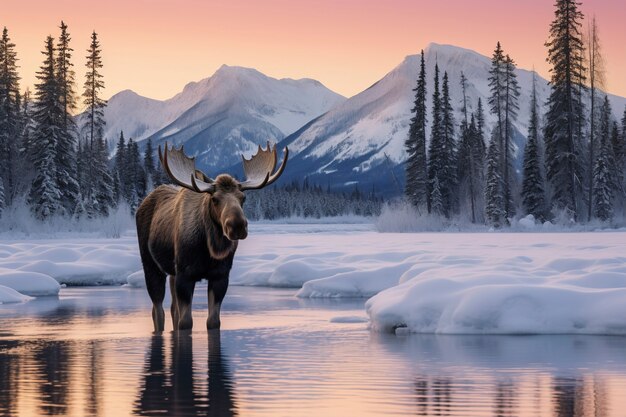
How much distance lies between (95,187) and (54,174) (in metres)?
10.8

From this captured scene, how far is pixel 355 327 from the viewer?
14984mm

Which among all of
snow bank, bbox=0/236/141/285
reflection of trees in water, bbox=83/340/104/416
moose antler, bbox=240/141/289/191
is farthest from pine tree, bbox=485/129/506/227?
reflection of trees in water, bbox=83/340/104/416

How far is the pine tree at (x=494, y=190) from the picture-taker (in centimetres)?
6944

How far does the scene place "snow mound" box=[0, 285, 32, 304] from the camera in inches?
824

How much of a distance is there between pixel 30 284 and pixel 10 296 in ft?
7.16

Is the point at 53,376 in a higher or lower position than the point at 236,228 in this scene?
lower

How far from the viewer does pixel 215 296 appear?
1359 cm

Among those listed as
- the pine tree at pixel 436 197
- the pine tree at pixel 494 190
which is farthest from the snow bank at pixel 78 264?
the pine tree at pixel 436 197

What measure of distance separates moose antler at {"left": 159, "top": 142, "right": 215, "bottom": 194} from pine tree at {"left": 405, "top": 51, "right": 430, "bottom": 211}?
207ft

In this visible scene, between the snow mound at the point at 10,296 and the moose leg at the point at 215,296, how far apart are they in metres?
8.20

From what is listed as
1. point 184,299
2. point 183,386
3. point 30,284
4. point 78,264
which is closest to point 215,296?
point 184,299

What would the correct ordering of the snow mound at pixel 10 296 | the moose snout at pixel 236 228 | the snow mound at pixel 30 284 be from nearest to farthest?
the moose snout at pixel 236 228
the snow mound at pixel 10 296
the snow mound at pixel 30 284

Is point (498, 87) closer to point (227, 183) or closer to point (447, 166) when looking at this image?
point (447, 166)

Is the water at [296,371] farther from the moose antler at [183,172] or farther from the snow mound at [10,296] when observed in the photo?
the snow mound at [10,296]
